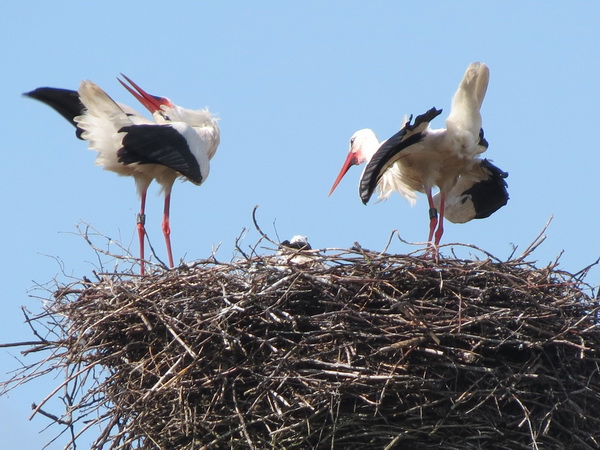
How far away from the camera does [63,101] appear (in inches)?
362

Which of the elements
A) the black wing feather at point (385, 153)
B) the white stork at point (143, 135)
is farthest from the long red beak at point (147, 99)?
the black wing feather at point (385, 153)

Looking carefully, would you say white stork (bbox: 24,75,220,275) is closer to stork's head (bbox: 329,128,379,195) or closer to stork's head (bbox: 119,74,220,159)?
stork's head (bbox: 119,74,220,159)

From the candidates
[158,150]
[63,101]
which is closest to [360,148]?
[158,150]

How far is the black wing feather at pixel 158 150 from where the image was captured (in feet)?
28.2

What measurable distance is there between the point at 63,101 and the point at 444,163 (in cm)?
279

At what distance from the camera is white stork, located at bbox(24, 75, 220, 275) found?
8.66 meters

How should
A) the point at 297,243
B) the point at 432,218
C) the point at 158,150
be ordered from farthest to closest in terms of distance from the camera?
the point at 432,218, the point at 158,150, the point at 297,243

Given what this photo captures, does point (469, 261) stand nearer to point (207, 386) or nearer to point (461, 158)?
point (207, 386)

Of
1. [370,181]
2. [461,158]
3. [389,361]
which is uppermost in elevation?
[461,158]

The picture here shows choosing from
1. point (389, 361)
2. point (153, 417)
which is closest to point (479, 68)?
point (389, 361)

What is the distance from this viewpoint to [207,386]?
6305mm

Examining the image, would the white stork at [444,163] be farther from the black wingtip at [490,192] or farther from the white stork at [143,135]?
the white stork at [143,135]

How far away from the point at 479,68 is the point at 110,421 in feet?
11.5

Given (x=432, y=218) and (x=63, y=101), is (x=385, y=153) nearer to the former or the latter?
(x=432, y=218)
